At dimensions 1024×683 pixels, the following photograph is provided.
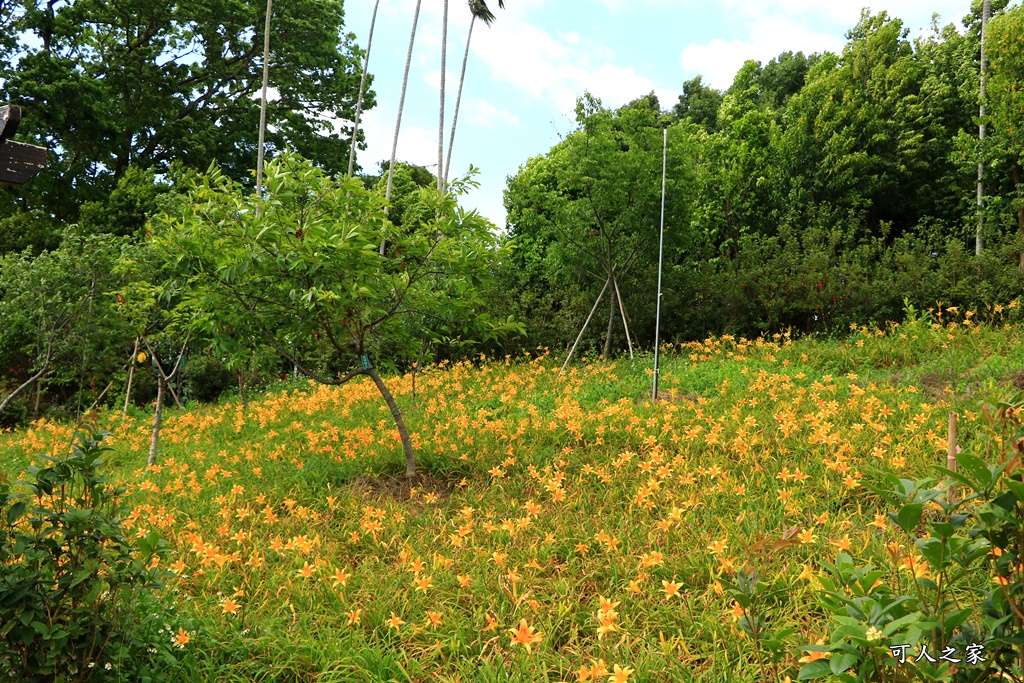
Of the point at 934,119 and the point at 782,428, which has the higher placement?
the point at 934,119

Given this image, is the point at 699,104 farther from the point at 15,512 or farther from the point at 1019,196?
the point at 15,512

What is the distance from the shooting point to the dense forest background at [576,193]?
8.36m

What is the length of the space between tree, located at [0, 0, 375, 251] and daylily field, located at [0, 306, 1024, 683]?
378 inches

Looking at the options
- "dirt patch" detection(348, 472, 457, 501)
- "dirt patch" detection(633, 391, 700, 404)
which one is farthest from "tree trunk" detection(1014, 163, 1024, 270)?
"dirt patch" detection(348, 472, 457, 501)

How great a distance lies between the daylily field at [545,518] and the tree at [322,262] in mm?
908

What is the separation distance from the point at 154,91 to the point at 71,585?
53.4 feet

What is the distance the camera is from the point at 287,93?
1686cm

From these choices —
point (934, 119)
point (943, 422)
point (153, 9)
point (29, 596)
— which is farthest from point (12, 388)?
point (934, 119)

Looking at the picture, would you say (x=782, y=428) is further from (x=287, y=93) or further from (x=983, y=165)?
(x=287, y=93)

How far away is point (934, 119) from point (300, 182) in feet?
51.7

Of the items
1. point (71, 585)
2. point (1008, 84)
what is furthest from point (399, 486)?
point (1008, 84)

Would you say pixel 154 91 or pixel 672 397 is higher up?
pixel 154 91

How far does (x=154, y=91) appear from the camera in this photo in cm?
1534

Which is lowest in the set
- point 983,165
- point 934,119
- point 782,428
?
point 782,428
